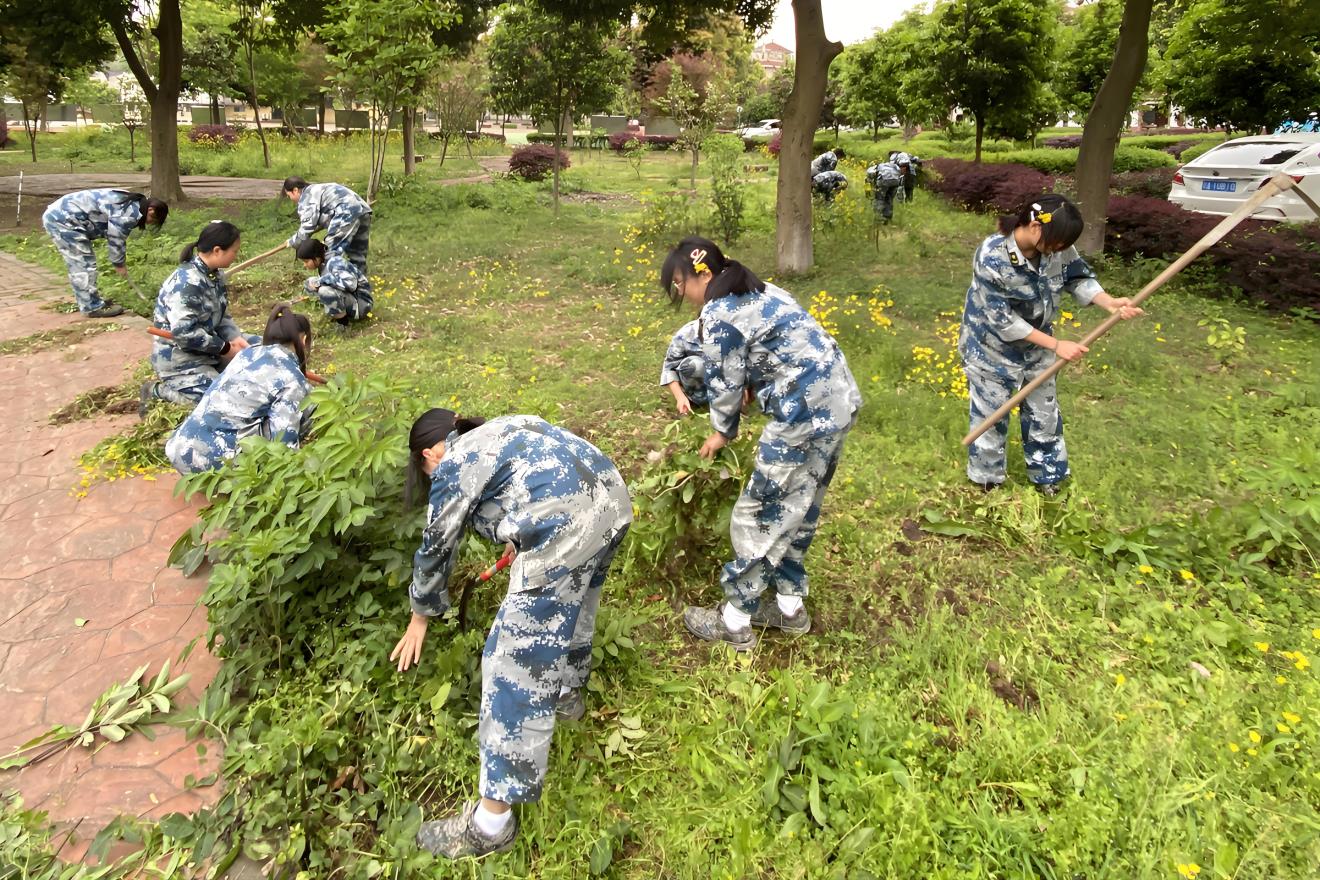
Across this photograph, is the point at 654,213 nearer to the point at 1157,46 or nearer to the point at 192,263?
the point at 192,263

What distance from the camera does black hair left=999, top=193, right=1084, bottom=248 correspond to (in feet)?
11.2

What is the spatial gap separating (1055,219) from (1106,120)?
5580mm

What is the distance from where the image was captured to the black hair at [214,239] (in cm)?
459

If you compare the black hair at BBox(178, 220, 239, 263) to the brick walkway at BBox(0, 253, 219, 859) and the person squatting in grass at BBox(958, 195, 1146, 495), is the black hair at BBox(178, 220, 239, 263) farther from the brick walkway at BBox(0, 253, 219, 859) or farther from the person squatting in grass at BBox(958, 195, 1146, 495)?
the person squatting in grass at BBox(958, 195, 1146, 495)

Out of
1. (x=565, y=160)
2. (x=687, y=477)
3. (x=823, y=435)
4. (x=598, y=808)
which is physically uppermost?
(x=565, y=160)

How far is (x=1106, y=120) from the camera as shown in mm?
7660

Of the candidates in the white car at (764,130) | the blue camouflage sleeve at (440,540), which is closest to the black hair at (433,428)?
the blue camouflage sleeve at (440,540)

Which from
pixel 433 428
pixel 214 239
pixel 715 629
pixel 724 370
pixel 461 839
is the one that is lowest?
pixel 461 839

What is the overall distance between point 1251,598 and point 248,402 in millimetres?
4508

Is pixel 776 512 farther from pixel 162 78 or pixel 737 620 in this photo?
pixel 162 78

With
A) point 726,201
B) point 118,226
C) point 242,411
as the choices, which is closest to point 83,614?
point 242,411

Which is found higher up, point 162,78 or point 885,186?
point 162,78

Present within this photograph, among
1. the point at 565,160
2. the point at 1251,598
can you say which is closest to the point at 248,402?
the point at 1251,598

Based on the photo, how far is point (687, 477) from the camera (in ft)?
9.92
